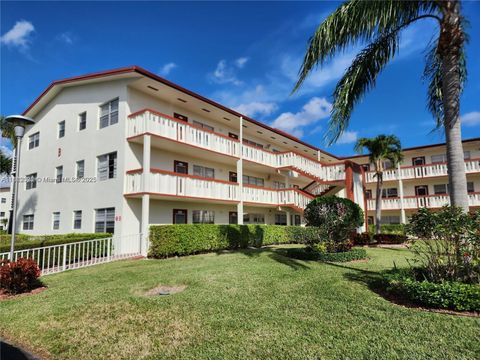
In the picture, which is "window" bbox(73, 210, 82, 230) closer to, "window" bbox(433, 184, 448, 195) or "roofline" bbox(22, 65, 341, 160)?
"roofline" bbox(22, 65, 341, 160)

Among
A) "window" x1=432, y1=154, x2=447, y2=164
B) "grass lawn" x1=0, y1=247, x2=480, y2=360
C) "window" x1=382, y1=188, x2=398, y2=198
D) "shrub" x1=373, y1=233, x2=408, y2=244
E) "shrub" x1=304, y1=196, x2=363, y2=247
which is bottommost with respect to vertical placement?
"grass lawn" x1=0, y1=247, x2=480, y2=360

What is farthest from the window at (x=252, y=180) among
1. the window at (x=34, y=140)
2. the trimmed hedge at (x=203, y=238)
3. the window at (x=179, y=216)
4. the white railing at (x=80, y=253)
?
the window at (x=34, y=140)

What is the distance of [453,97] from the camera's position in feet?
22.8

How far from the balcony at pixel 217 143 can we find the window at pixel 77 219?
6089mm

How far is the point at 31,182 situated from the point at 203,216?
14.1 m

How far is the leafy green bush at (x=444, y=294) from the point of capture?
535cm

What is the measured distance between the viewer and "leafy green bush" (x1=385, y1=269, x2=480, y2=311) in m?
5.35

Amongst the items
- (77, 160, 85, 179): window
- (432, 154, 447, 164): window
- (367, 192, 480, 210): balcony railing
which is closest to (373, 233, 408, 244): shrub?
(367, 192, 480, 210): balcony railing

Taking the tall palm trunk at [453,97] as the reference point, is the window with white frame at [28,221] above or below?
below

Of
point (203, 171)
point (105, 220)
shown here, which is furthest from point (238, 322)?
point (203, 171)

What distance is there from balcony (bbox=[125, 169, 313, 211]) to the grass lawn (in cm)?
680

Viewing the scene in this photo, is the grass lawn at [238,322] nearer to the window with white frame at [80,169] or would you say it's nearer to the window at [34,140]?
the window with white frame at [80,169]

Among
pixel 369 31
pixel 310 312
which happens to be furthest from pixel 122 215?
pixel 369 31

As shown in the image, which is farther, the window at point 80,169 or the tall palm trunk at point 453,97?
the window at point 80,169
